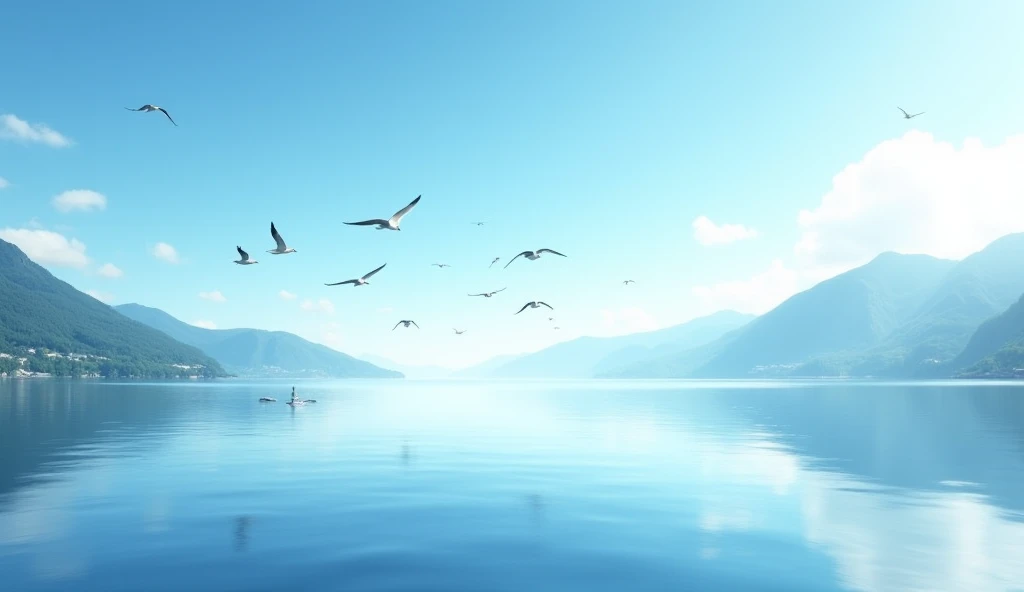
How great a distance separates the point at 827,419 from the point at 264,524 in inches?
2647

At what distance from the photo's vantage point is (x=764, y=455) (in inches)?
1560

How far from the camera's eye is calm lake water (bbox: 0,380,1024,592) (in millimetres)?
16562

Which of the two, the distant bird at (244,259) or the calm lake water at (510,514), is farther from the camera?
the distant bird at (244,259)

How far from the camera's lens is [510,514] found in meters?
23.5

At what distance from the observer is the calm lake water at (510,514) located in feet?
54.3

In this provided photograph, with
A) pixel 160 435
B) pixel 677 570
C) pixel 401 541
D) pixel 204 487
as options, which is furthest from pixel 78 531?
pixel 160 435

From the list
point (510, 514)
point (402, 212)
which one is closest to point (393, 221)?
point (402, 212)

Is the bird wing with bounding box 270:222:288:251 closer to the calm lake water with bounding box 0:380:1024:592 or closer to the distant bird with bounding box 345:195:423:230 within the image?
the distant bird with bounding box 345:195:423:230

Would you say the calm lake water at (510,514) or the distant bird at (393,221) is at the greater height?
the distant bird at (393,221)

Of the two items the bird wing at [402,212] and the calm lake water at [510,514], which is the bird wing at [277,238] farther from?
the calm lake water at [510,514]

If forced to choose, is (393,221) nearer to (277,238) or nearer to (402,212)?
(402,212)

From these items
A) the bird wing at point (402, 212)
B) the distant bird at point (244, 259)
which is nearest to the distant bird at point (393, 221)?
the bird wing at point (402, 212)

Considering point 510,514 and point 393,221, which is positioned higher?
point 393,221

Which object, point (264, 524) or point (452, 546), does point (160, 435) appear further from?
point (452, 546)
